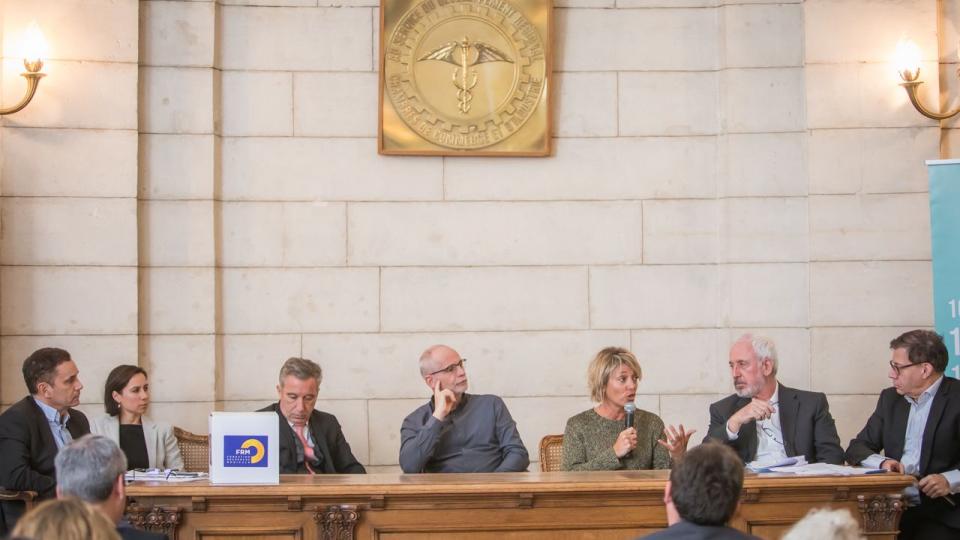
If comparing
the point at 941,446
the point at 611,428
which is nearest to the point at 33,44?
the point at 611,428

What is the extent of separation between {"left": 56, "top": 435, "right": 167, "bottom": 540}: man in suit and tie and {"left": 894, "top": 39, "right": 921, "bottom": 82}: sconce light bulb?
444cm

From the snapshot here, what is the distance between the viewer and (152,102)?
632 cm

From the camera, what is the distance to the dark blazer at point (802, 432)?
5.55m

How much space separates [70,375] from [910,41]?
A: 4.31m

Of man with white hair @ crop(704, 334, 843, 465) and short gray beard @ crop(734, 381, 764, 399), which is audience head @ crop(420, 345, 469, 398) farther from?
short gray beard @ crop(734, 381, 764, 399)

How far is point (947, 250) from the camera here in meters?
5.93

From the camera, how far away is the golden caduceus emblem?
6.48m

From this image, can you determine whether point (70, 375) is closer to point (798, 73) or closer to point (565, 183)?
point (565, 183)

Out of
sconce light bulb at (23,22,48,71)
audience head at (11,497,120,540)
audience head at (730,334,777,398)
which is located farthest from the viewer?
sconce light bulb at (23,22,48,71)

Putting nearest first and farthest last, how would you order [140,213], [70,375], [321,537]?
[321,537], [70,375], [140,213]

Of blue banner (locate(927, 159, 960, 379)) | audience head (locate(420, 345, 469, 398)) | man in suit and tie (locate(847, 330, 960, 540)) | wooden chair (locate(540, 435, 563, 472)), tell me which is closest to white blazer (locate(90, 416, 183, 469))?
audience head (locate(420, 345, 469, 398))

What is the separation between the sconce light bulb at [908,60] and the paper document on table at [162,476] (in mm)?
3864

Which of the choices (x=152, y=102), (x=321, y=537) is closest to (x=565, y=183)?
(x=152, y=102)

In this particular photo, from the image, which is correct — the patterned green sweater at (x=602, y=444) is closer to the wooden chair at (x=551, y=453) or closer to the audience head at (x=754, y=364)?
the wooden chair at (x=551, y=453)
